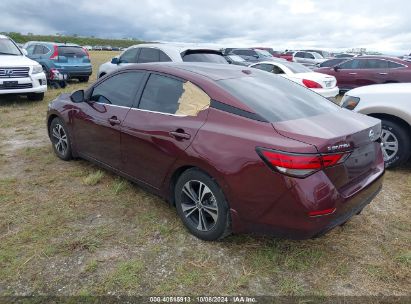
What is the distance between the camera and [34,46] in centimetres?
1400

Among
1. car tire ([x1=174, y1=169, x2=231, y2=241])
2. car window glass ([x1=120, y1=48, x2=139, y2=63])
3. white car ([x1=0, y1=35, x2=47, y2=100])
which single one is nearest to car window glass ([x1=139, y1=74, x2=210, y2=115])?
car tire ([x1=174, y1=169, x2=231, y2=241])

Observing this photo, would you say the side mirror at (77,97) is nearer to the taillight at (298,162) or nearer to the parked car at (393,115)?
the taillight at (298,162)

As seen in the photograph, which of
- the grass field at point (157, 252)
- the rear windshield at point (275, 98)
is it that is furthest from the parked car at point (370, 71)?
the rear windshield at point (275, 98)

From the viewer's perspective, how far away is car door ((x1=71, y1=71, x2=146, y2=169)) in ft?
12.5

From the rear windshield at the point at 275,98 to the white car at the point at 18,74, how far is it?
24.8 feet

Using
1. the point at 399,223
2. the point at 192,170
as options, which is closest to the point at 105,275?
the point at 192,170

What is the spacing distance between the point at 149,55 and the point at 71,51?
6.16 m

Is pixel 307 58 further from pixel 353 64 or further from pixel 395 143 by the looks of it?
pixel 395 143

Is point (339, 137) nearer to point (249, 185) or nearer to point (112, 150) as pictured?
point (249, 185)

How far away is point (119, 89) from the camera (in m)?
4.00

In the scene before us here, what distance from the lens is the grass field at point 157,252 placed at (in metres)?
2.66

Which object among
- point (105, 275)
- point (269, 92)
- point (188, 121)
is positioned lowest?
point (105, 275)

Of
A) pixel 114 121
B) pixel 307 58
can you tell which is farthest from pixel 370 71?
pixel 307 58

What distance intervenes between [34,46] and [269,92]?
13.6 metres
